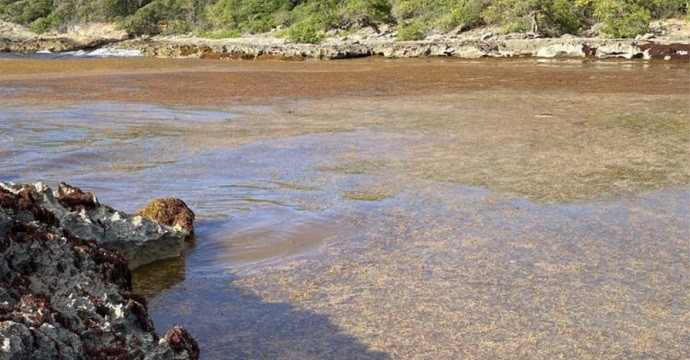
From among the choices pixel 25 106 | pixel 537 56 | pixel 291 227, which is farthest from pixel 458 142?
pixel 537 56

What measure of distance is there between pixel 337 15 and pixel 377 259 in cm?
4227

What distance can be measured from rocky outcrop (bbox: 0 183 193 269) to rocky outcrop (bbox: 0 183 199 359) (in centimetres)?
51

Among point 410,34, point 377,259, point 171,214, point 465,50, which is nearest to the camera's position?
point 377,259

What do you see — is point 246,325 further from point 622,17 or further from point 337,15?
point 337,15

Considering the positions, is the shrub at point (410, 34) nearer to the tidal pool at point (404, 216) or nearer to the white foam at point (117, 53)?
the white foam at point (117, 53)

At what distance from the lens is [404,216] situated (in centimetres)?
657

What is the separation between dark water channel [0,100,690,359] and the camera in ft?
13.9

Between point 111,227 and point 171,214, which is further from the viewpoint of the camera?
point 171,214

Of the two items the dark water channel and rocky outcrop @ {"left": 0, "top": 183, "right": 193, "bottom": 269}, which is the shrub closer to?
the dark water channel

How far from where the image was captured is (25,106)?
14789mm

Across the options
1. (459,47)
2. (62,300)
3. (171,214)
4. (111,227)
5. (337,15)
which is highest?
(337,15)

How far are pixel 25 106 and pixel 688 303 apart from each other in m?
13.0

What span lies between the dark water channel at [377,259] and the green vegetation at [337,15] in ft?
91.5

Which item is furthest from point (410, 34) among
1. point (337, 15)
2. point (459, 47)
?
point (337, 15)
